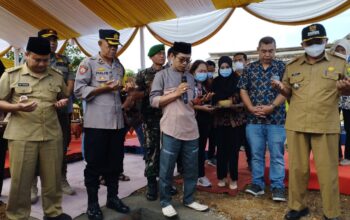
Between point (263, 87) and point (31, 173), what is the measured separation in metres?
A: 2.47

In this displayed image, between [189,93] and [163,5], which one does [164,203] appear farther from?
[163,5]

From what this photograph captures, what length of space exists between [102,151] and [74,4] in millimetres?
4518

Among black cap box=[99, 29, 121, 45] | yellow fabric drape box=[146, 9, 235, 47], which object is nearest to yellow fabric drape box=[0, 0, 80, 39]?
yellow fabric drape box=[146, 9, 235, 47]

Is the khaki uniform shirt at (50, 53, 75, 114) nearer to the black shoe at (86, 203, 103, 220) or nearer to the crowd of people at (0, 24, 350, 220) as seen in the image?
the crowd of people at (0, 24, 350, 220)

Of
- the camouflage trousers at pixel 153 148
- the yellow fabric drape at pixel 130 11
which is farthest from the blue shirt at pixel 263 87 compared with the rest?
the yellow fabric drape at pixel 130 11

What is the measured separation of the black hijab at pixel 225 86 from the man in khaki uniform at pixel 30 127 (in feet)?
6.07

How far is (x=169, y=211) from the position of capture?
285 centimetres

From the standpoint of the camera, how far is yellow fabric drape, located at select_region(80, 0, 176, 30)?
19.2ft

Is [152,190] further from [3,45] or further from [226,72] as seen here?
[3,45]

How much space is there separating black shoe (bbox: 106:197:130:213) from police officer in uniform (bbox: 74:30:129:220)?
0.20 metres

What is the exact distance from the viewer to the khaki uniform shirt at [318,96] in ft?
8.62

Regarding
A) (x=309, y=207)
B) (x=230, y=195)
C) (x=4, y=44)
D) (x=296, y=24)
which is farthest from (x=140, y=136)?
(x=4, y=44)

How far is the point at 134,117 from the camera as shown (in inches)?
129

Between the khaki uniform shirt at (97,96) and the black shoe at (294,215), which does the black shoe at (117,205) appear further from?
the black shoe at (294,215)
